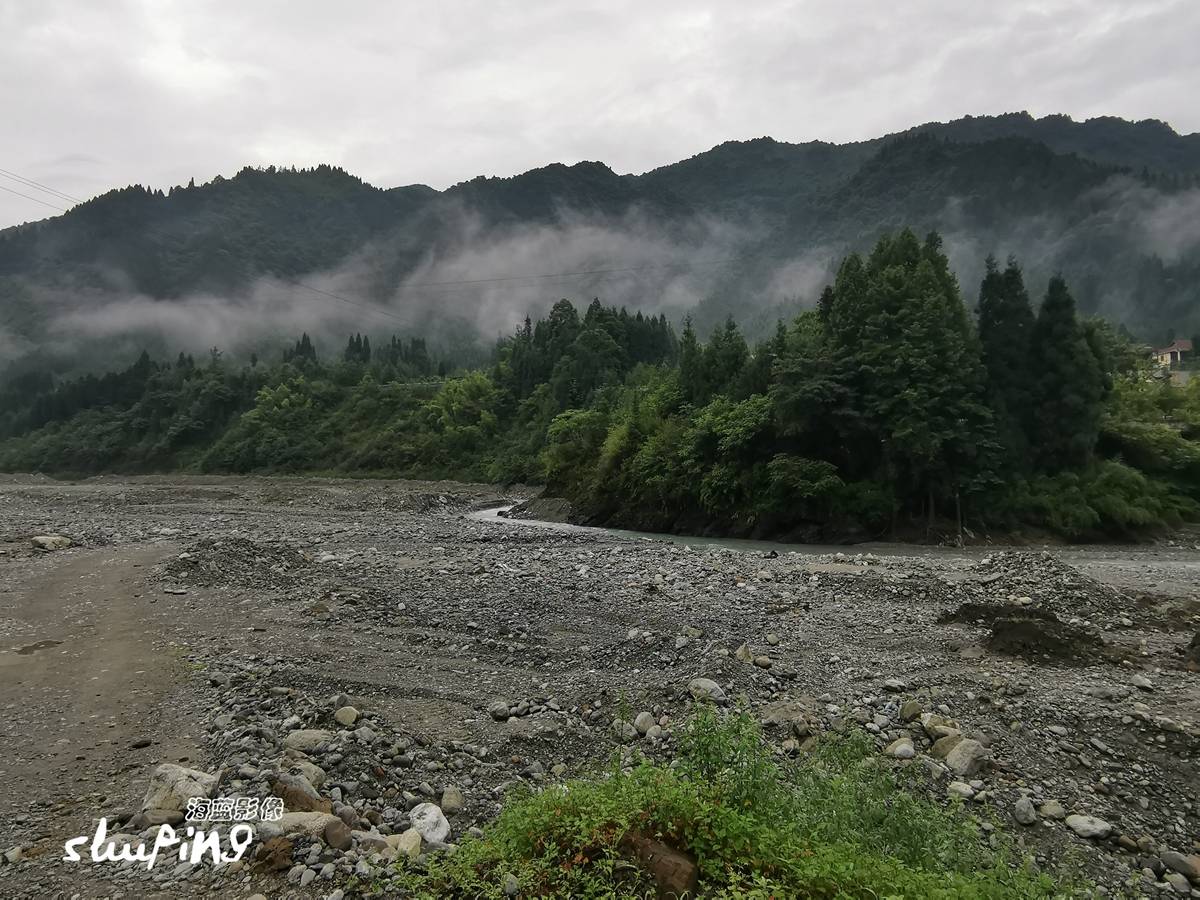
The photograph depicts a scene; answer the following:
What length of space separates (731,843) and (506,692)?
19.6 feet

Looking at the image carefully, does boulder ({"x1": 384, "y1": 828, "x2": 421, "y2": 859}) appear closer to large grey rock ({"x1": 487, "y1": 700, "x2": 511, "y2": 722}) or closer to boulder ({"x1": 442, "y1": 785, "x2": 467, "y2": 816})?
boulder ({"x1": 442, "y1": 785, "x2": 467, "y2": 816})

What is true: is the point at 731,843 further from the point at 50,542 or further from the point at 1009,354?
the point at 1009,354

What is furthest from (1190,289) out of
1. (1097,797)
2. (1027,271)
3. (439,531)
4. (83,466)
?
(83,466)

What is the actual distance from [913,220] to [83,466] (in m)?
194

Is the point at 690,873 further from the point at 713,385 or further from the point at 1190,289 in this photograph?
the point at 1190,289

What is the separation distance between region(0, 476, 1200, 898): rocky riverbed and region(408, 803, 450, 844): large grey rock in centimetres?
3

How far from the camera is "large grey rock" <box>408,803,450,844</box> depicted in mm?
5695

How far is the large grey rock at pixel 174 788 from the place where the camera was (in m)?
5.72

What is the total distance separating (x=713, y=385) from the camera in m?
45.0

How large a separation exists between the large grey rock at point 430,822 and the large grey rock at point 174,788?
173cm

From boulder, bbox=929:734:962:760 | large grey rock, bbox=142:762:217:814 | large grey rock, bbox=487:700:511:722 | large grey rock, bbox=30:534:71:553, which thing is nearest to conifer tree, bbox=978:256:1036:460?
boulder, bbox=929:734:962:760

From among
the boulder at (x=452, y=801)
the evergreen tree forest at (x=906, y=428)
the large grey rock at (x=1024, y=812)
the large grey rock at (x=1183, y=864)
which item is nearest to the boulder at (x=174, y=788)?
the boulder at (x=452, y=801)

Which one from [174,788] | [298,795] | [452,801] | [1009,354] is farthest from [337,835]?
[1009,354]

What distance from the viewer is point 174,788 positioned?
589cm
